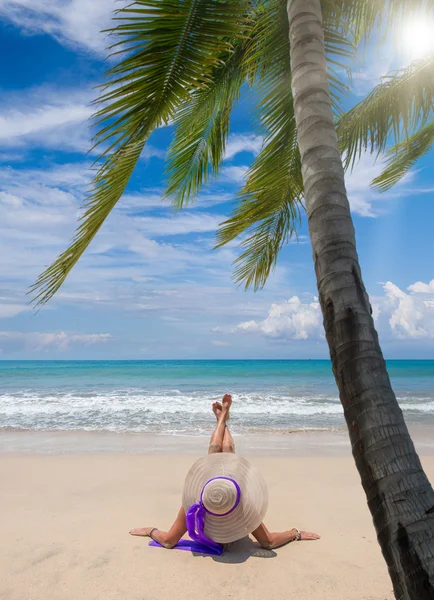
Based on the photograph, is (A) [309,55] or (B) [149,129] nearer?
(A) [309,55]

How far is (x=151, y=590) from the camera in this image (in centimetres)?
297

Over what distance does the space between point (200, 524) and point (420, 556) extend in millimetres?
2263

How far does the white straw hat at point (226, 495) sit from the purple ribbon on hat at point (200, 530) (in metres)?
0.01

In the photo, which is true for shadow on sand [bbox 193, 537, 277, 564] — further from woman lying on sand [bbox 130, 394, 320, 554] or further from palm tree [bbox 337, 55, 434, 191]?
palm tree [bbox 337, 55, 434, 191]

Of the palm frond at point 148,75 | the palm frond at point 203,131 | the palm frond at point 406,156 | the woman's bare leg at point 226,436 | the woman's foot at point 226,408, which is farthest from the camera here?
the palm frond at point 406,156

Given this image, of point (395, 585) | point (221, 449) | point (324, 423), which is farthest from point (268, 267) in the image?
point (324, 423)

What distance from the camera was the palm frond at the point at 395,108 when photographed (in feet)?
18.0

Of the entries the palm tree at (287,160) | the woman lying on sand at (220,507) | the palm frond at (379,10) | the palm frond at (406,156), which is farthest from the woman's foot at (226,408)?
the palm frond at (406,156)

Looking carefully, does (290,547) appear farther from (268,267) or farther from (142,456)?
(142,456)

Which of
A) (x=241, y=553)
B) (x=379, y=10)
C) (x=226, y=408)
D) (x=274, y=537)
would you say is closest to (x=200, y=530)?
(x=241, y=553)

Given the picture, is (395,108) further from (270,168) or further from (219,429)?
(219,429)

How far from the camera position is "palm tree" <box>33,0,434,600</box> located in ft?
4.83

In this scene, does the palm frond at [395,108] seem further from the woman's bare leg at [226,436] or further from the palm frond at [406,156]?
→ the woman's bare leg at [226,436]

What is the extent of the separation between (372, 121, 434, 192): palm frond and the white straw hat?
5.69 m
